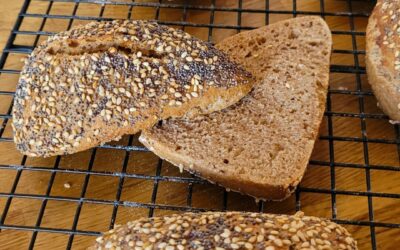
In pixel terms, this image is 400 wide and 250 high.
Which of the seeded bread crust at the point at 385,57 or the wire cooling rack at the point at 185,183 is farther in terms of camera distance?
the seeded bread crust at the point at 385,57

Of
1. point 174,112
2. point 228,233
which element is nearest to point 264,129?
point 174,112

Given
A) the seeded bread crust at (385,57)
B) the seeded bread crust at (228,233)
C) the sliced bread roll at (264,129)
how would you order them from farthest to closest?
1. the seeded bread crust at (385,57)
2. the sliced bread roll at (264,129)
3. the seeded bread crust at (228,233)

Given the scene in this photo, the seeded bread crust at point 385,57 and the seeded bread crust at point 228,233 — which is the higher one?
the seeded bread crust at point 385,57

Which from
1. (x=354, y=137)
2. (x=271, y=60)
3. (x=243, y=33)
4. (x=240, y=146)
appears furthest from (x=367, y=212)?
(x=243, y=33)

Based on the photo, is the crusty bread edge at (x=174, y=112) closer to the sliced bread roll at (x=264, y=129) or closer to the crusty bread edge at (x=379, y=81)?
the sliced bread roll at (x=264, y=129)

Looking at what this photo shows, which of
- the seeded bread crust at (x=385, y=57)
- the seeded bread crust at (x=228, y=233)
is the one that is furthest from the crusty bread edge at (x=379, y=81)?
the seeded bread crust at (x=228, y=233)

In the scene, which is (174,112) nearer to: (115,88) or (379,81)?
(115,88)

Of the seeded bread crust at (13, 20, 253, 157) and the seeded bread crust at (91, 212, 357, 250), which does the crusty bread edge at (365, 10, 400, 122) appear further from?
the seeded bread crust at (91, 212, 357, 250)

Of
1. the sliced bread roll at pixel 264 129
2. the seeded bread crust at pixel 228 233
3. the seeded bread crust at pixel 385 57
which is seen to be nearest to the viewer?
the seeded bread crust at pixel 228 233
